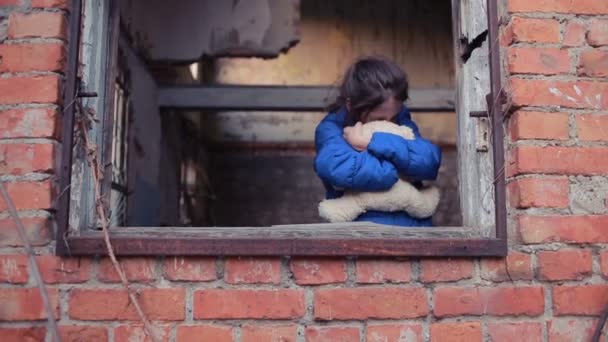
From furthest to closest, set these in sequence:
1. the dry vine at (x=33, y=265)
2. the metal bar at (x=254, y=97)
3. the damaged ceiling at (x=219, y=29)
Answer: the metal bar at (x=254, y=97), the damaged ceiling at (x=219, y=29), the dry vine at (x=33, y=265)

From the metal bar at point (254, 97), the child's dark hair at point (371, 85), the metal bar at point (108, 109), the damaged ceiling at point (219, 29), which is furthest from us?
the metal bar at point (254, 97)

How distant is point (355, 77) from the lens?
7.61 feet

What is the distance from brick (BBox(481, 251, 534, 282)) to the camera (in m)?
1.82

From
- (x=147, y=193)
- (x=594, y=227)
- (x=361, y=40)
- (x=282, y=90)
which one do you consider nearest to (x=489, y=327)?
(x=594, y=227)

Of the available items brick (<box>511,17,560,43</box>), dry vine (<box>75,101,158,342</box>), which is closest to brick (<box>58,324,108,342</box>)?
dry vine (<box>75,101,158,342</box>)

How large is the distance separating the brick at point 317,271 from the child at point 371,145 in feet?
1.14

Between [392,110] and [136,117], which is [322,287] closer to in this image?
[392,110]

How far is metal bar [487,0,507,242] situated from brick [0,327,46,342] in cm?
126

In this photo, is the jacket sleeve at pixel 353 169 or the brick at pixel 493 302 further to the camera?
the jacket sleeve at pixel 353 169

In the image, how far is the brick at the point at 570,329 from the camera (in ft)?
5.94

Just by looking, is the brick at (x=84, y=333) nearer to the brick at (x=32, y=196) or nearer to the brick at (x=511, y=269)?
the brick at (x=32, y=196)

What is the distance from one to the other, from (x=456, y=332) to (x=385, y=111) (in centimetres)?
83

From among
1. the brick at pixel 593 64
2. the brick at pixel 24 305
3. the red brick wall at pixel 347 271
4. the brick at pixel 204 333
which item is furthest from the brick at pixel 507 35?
the brick at pixel 24 305

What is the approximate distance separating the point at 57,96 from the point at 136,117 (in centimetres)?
206
